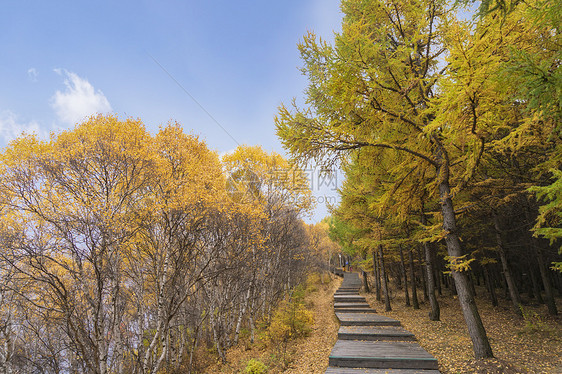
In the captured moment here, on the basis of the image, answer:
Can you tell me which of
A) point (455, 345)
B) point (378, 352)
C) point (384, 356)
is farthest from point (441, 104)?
point (455, 345)

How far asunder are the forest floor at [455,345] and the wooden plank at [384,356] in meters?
0.42

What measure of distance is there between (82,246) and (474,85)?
11136 millimetres

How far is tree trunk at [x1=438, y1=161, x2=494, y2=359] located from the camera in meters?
5.86

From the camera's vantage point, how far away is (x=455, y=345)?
7.14 metres

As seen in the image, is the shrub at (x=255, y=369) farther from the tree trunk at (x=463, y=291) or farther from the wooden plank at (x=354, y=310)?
the wooden plank at (x=354, y=310)

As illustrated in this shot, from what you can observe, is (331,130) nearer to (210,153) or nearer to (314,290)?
(210,153)

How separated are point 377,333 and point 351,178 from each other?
27.7ft

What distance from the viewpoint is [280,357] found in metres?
9.23

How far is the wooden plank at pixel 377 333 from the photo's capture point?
26.7 feet

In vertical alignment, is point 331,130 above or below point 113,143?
below

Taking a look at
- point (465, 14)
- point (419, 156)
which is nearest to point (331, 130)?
point (419, 156)

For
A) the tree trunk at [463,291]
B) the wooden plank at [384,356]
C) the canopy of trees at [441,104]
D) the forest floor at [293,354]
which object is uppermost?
the canopy of trees at [441,104]

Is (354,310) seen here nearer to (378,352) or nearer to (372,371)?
(378,352)

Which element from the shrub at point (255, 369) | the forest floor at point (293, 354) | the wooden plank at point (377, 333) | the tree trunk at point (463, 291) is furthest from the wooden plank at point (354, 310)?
the tree trunk at point (463, 291)
